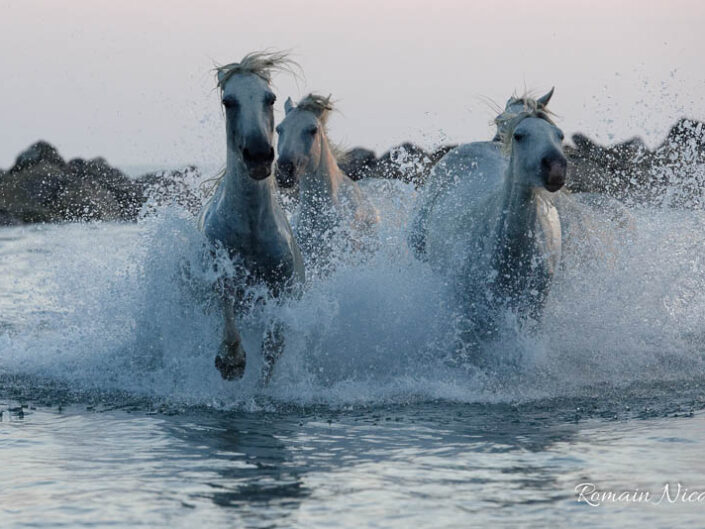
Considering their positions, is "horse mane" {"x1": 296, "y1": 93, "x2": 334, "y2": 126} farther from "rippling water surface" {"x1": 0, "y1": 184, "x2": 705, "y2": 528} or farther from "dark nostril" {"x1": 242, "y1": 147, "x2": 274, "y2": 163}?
"dark nostril" {"x1": 242, "y1": 147, "x2": 274, "y2": 163}

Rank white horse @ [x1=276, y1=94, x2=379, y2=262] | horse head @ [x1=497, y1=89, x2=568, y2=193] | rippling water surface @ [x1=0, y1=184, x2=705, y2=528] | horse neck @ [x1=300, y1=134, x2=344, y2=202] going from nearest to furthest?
1. rippling water surface @ [x1=0, y1=184, x2=705, y2=528]
2. horse head @ [x1=497, y1=89, x2=568, y2=193]
3. white horse @ [x1=276, y1=94, x2=379, y2=262]
4. horse neck @ [x1=300, y1=134, x2=344, y2=202]

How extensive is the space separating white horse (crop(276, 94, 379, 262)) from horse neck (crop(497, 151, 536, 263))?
1.81 meters

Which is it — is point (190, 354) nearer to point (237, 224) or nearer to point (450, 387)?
point (237, 224)

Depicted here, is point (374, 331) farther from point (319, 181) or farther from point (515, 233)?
point (319, 181)

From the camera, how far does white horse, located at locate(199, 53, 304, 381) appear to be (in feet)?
19.8

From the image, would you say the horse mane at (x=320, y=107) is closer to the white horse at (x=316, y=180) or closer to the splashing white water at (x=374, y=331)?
the white horse at (x=316, y=180)

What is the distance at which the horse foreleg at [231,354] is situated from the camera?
20.4ft

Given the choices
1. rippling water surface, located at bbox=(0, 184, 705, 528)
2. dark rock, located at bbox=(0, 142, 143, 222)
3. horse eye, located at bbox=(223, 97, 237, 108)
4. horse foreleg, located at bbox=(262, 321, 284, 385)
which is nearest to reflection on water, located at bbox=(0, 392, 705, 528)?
rippling water surface, located at bbox=(0, 184, 705, 528)

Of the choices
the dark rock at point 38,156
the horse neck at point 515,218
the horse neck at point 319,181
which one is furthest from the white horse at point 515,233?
the dark rock at point 38,156

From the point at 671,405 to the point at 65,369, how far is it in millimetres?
4238

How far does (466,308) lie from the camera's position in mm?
7539

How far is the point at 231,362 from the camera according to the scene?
621 centimetres

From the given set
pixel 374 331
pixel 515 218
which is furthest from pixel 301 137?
pixel 515 218

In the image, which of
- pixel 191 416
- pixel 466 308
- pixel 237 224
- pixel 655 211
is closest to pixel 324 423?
pixel 191 416
